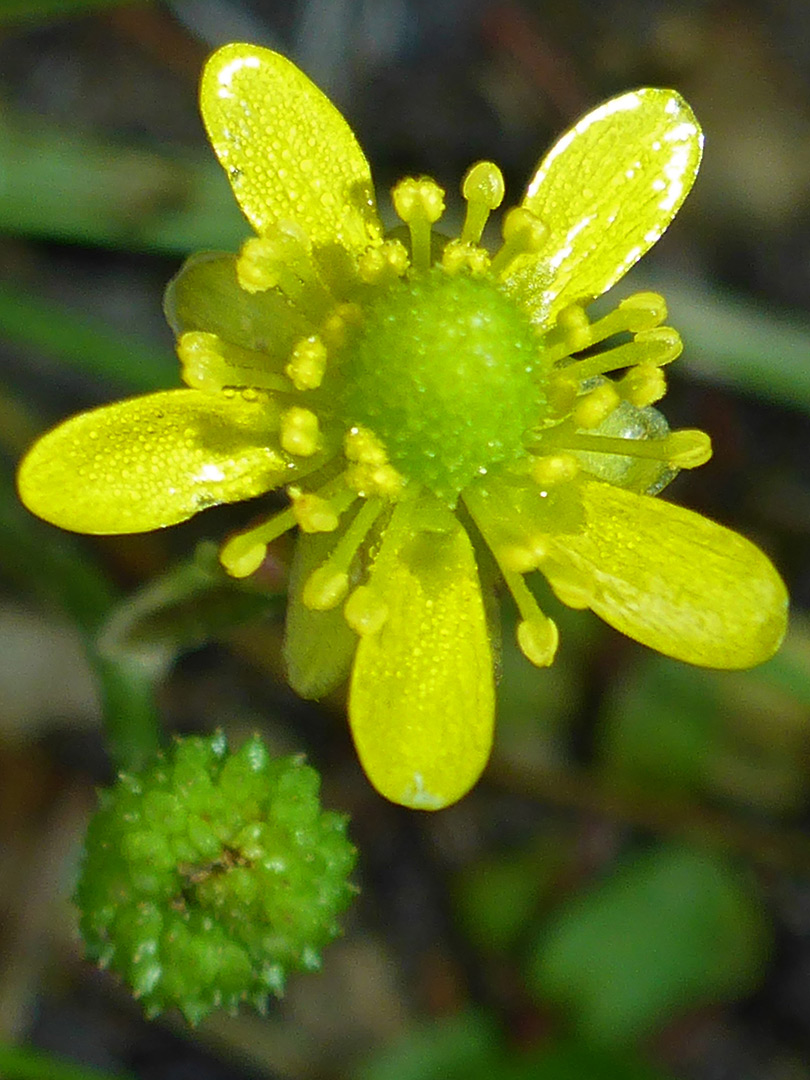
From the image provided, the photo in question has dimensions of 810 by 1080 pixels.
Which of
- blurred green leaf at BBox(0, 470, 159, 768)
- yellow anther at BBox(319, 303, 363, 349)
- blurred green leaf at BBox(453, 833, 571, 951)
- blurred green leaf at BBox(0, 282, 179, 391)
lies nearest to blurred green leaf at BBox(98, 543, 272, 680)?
blurred green leaf at BBox(0, 470, 159, 768)

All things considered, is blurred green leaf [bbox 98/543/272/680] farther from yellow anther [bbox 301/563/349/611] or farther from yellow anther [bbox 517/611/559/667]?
yellow anther [bbox 517/611/559/667]

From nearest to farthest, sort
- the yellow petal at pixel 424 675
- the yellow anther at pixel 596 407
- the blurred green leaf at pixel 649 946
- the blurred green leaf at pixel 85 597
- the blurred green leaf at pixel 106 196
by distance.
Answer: the yellow petal at pixel 424 675 → the yellow anther at pixel 596 407 → the blurred green leaf at pixel 85 597 → the blurred green leaf at pixel 106 196 → the blurred green leaf at pixel 649 946

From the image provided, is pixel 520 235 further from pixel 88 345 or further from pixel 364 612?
pixel 88 345

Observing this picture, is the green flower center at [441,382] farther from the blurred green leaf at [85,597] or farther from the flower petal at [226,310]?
the blurred green leaf at [85,597]

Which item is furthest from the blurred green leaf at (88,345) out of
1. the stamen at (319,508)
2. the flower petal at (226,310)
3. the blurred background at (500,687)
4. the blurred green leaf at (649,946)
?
the blurred green leaf at (649,946)

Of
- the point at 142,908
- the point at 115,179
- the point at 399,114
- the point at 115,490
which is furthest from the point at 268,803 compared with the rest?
the point at 399,114

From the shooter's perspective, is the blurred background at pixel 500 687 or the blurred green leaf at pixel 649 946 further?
the blurred green leaf at pixel 649 946
